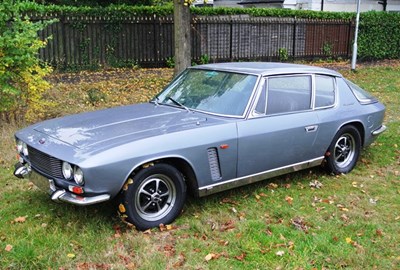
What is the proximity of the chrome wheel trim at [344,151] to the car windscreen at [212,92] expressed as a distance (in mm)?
1722

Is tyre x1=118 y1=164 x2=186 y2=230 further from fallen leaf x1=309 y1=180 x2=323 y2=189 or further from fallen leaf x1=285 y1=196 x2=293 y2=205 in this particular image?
fallen leaf x1=309 y1=180 x2=323 y2=189

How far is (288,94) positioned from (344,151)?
1.39 meters

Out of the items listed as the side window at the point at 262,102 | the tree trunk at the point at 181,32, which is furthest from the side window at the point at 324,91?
the tree trunk at the point at 181,32

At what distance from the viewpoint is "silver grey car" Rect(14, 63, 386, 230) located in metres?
3.97

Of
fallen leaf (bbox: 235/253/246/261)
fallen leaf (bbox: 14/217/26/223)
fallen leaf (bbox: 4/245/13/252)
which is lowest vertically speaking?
fallen leaf (bbox: 235/253/246/261)

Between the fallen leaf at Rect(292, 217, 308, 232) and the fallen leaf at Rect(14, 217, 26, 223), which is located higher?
the fallen leaf at Rect(14, 217, 26, 223)

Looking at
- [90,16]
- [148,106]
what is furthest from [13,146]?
[90,16]

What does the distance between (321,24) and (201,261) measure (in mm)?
17107

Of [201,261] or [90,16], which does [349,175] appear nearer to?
[201,261]

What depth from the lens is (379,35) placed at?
2005 centimetres

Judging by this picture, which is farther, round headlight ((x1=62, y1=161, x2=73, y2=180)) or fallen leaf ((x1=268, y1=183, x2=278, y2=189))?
fallen leaf ((x1=268, y1=183, x2=278, y2=189))

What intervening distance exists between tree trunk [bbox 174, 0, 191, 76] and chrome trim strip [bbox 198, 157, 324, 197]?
6.18 m

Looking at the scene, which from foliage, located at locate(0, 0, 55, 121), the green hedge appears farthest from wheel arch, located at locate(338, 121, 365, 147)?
the green hedge

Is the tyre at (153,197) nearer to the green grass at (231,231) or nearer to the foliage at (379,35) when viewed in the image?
the green grass at (231,231)
